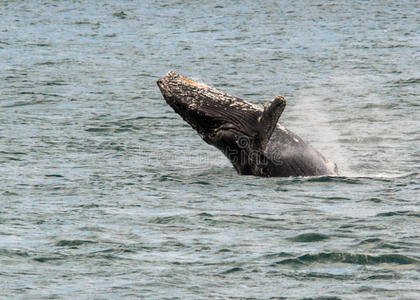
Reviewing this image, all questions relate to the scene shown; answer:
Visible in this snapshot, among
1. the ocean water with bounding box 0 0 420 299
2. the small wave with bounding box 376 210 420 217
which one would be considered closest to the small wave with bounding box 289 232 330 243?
the ocean water with bounding box 0 0 420 299

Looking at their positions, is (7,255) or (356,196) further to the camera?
(356,196)

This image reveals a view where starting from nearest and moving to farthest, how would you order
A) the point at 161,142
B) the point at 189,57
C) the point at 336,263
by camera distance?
the point at 336,263 → the point at 161,142 → the point at 189,57

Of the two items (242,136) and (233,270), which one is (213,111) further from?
(233,270)

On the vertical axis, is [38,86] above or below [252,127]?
below

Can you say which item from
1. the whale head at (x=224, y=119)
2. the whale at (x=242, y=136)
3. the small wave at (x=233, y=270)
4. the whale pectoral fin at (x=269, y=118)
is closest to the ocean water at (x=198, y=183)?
the small wave at (x=233, y=270)

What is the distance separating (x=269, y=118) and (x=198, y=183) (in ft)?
6.77

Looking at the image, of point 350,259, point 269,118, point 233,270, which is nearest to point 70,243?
point 233,270

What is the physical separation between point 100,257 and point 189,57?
28.6m

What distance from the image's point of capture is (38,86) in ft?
112

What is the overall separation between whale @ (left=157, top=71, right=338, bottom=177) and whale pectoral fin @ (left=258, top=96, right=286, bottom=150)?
0.21 m

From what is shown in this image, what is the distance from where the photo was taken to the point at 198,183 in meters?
18.8

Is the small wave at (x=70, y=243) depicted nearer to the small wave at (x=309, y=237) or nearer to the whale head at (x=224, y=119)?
the small wave at (x=309, y=237)

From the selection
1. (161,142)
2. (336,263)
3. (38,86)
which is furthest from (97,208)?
(38,86)

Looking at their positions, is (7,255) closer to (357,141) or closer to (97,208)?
(97,208)
